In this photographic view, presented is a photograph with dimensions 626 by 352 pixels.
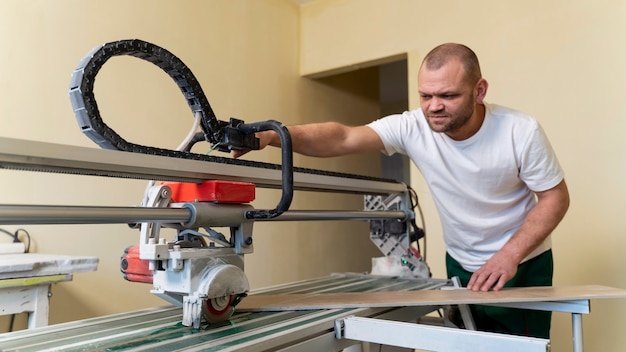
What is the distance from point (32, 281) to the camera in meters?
1.33

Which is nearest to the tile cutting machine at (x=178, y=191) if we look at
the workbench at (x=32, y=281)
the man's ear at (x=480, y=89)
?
the workbench at (x=32, y=281)

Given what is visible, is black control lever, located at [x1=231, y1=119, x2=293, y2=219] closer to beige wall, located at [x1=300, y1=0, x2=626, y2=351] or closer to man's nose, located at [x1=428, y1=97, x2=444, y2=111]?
man's nose, located at [x1=428, y1=97, x2=444, y2=111]

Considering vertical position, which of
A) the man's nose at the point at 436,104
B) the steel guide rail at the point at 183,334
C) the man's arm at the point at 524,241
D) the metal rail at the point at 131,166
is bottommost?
the steel guide rail at the point at 183,334

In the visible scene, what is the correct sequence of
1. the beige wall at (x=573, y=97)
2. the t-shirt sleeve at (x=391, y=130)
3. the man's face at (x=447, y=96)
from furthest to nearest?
the beige wall at (x=573, y=97) < the t-shirt sleeve at (x=391, y=130) < the man's face at (x=447, y=96)

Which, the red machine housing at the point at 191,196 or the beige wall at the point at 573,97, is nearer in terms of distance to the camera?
the red machine housing at the point at 191,196

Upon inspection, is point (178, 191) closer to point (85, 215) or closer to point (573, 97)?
point (85, 215)

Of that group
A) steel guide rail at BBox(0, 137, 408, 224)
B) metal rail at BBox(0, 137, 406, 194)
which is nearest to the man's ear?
metal rail at BBox(0, 137, 406, 194)

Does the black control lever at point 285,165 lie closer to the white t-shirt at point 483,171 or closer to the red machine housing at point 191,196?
the red machine housing at point 191,196

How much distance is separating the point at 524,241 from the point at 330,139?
2.10 ft

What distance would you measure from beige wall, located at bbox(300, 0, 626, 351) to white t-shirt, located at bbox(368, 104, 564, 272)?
75cm

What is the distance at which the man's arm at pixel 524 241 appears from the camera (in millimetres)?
1234

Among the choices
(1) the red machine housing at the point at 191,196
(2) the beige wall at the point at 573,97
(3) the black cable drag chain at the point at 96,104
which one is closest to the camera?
(3) the black cable drag chain at the point at 96,104

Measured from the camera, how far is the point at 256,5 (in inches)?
110

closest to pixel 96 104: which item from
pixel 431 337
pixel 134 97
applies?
pixel 431 337
